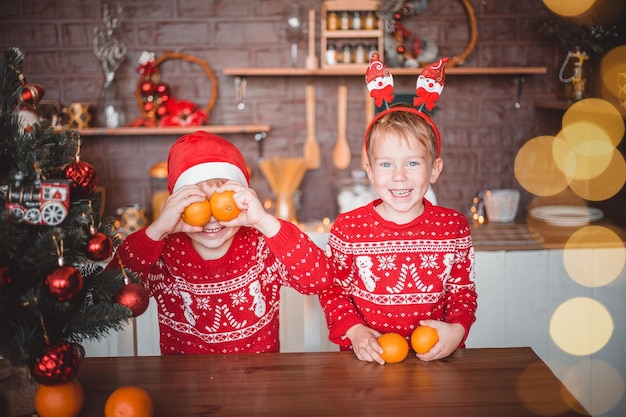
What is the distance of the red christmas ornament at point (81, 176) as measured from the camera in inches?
38.5

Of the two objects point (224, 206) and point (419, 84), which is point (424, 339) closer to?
point (224, 206)

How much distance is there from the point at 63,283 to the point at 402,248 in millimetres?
865

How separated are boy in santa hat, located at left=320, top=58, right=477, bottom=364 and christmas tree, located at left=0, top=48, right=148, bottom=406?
0.65m

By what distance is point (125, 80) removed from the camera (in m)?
2.88

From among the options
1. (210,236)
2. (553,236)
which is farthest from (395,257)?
(553,236)

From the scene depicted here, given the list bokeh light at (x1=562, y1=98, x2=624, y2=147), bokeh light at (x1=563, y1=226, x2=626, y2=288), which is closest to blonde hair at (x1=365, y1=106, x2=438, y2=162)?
bokeh light at (x1=563, y1=226, x2=626, y2=288)

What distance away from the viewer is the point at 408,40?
286 cm

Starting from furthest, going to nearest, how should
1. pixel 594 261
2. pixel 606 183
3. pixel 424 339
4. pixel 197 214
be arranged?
1. pixel 606 183
2. pixel 594 261
3. pixel 197 214
4. pixel 424 339

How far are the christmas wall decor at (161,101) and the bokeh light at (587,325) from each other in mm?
1762

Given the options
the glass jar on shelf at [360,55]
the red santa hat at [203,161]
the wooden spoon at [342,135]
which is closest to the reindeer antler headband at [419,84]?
the red santa hat at [203,161]

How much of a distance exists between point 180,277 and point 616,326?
5.72 feet

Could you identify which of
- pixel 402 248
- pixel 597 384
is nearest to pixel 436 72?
pixel 402 248

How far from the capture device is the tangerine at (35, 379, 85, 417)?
0.96 meters

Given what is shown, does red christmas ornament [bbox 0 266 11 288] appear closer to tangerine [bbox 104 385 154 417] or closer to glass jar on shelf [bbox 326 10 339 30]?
tangerine [bbox 104 385 154 417]
